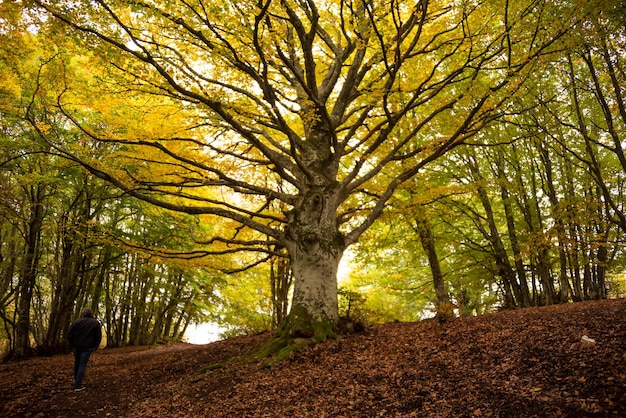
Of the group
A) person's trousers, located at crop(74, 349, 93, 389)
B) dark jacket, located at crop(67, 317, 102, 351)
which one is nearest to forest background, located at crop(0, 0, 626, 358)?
dark jacket, located at crop(67, 317, 102, 351)

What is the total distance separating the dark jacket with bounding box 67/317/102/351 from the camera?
771 centimetres

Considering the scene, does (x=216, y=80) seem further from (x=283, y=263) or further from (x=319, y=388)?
(x=283, y=263)

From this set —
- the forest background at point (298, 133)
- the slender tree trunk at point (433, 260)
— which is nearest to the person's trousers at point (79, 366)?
the forest background at point (298, 133)

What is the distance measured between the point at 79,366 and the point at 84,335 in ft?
1.96

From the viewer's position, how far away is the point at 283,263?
13.8m

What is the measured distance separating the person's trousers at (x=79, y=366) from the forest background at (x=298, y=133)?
2.41 meters

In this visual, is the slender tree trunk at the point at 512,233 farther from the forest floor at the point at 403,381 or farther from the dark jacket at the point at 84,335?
the dark jacket at the point at 84,335

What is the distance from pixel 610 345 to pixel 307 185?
19.8 feet

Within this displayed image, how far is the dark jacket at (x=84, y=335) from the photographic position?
7715 mm

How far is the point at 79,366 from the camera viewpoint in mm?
7605

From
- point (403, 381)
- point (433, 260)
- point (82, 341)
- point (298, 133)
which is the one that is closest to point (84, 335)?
point (82, 341)

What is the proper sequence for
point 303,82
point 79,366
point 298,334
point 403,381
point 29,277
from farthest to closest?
point 29,277 < point 79,366 < point 298,334 < point 303,82 < point 403,381

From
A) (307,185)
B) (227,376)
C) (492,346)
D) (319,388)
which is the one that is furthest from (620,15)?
(227,376)

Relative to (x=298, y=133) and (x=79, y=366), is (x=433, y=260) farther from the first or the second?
(x=79, y=366)
